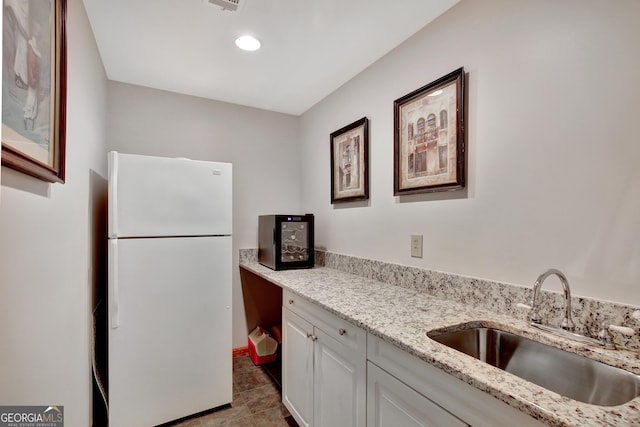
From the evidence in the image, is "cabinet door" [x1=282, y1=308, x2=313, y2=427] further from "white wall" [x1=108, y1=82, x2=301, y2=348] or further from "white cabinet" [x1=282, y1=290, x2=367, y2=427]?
"white wall" [x1=108, y1=82, x2=301, y2=348]

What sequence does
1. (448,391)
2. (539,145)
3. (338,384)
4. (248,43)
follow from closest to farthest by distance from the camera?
(448,391) < (539,145) < (338,384) < (248,43)

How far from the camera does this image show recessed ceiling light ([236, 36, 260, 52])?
174 centimetres

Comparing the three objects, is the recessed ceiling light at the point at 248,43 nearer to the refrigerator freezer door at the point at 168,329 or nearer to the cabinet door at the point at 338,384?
the refrigerator freezer door at the point at 168,329

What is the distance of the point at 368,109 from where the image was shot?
2.07 meters

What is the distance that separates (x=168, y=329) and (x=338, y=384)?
1.09 m

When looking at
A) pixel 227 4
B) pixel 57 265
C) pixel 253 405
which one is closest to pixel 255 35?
pixel 227 4

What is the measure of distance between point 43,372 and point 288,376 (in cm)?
121

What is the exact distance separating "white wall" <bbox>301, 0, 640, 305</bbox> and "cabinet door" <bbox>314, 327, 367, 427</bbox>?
65 centimetres

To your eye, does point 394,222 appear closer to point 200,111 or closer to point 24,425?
point 24,425

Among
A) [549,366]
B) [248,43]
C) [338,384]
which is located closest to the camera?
[549,366]

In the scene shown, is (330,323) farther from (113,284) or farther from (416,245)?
(113,284)

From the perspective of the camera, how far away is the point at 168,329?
5.94 feet

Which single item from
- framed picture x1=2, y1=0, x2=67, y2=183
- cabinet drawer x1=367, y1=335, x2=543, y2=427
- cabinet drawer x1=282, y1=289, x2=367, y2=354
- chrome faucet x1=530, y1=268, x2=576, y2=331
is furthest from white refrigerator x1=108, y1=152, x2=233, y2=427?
chrome faucet x1=530, y1=268, x2=576, y2=331

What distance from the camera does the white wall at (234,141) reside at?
7.64 feet
